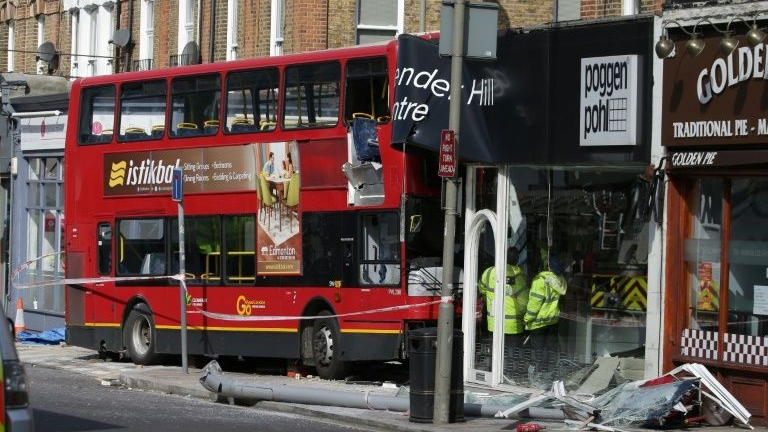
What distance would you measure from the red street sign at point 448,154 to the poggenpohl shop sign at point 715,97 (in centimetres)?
263

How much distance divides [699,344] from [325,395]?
4.32m

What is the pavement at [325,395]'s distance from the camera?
51.1ft

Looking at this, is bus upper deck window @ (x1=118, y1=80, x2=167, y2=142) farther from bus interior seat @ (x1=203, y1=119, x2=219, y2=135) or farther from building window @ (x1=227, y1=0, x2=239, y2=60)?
building window @ (x1=227, y1=0, x2=239, y2=60)

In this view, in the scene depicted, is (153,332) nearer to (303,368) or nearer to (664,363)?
(303,368)

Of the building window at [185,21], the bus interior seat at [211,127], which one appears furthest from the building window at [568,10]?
the building window at [185,21]

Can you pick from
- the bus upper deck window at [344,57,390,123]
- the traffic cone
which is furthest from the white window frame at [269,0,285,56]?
the bus upper deck window at [344,57,390,123]

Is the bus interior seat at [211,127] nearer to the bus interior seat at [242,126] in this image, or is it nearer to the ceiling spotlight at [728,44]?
the bus interior seat at [242,126]

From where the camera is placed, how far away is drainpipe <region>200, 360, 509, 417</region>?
16.4 meters

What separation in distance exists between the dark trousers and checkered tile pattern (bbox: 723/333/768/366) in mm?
2887

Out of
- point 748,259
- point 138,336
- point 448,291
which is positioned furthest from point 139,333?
point 748,259

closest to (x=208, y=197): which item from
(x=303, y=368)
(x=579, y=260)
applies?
(x=303, y=368)

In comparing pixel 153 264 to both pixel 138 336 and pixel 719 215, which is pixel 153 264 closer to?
pixel 138 336

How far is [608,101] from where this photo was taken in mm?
17281

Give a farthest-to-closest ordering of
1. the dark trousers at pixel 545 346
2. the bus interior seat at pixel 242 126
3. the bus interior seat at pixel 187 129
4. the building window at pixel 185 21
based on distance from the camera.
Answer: the building window at pixel 185 21, the bus interior seat at pixel 187 129, the bus interior seat at pixel 242 126, the dark trousers at pixel 545 346
